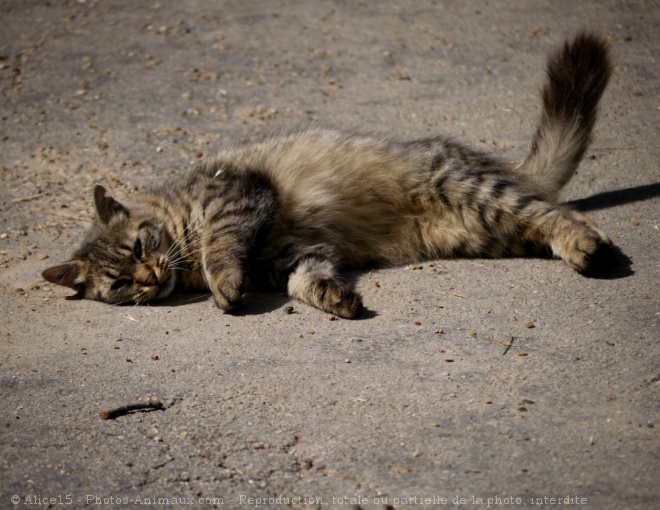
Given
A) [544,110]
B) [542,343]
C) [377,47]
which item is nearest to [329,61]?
[377,47]

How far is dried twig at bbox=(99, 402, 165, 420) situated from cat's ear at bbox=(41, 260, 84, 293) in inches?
61.1

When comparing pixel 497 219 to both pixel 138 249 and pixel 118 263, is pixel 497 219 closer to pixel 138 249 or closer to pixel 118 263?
pixel 138 249

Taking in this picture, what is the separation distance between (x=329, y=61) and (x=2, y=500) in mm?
5860

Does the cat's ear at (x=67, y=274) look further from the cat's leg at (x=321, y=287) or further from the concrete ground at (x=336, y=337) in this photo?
the cat's leg at (x=321, y=287)

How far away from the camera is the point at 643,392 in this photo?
3.32 m

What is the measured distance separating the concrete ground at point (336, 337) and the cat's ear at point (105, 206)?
23.5 inches

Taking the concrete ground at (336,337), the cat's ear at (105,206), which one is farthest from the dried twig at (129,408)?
the cat's ear at (105,206)

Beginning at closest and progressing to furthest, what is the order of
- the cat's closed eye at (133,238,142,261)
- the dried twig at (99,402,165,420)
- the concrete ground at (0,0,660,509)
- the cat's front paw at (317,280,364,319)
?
the concrete ground at (0,0,660,509) < the dried twig at (99,402,165,420) < the cat's front paw at (317,280,364,319) < the cat's closed eye at (133,238,142,261)

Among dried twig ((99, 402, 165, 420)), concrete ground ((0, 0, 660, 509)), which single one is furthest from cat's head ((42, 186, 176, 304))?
dried twig ((99, 402, 165, 420))

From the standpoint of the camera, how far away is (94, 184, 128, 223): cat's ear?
4.86m

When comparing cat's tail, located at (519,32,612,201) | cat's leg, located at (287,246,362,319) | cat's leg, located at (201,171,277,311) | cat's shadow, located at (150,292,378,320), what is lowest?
cat's shadow, located at (150,292,378,320)

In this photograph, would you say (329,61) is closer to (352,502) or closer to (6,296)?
(6,296)

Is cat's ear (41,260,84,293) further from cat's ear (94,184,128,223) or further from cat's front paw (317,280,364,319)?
cat's front paw (317,280,364,319)

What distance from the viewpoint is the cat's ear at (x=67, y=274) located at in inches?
187
